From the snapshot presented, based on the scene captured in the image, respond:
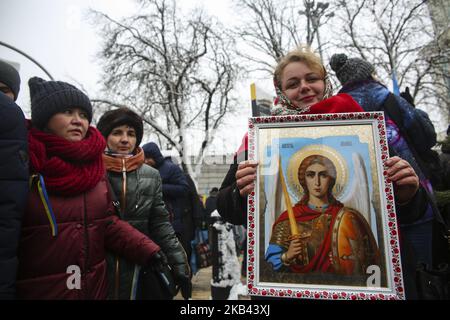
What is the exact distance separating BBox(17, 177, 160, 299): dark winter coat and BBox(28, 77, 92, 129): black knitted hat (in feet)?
1.60

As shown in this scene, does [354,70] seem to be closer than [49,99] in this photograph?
No

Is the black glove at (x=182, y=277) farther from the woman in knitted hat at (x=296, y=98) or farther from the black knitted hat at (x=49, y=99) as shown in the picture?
the black knitted hat at (x=49, y=99)

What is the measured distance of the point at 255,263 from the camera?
1.19 m

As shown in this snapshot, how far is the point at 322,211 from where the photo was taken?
1.19 metres

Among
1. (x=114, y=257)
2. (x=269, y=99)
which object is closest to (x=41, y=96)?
(x=114, y=257)

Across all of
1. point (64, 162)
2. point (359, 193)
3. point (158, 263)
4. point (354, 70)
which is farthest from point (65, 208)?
point (354, 70)

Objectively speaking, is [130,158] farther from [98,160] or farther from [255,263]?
[255,263]

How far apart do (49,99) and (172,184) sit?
9.31ft

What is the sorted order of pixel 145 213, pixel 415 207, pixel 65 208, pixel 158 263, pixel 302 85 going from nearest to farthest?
pixel 415 207
pixel 302 85
pixel 65 208
pixel 158 263
pixel 145 213

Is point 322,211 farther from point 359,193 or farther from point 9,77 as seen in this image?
point 9,77

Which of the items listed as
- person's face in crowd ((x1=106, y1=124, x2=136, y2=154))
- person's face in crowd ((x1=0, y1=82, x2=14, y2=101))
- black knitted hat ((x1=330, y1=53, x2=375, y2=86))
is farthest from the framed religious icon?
person's face in crowd ((x1=106, y1=124, x2=136, y2=154))

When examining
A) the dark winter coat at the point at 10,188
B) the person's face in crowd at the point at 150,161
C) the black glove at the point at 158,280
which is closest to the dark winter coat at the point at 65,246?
the dark winter coat at the point at 10,188

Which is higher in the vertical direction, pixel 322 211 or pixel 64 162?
pixel 64 162
